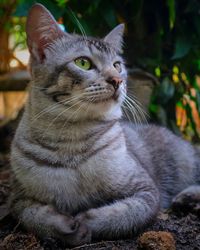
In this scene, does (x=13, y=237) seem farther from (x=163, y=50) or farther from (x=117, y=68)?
(x=163, y=50)

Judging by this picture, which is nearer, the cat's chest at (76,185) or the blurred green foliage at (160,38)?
the cat's chest at (76,185)

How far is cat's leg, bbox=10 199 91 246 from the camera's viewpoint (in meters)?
2.63

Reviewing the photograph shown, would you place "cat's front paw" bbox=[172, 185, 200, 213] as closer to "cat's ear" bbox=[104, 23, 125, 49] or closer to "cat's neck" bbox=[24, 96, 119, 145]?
"cat's neck" bbox=[24, 96, 119, 145]

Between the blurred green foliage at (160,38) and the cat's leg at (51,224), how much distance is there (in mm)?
1899

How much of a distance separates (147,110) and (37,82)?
1958 millimetres

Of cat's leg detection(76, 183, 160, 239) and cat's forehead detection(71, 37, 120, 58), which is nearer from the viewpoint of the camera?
cat's leg detection(76, 183, 160, 239)

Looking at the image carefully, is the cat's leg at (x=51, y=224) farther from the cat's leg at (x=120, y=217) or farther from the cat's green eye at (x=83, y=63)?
the cat's green eye at (x=83, y=63)

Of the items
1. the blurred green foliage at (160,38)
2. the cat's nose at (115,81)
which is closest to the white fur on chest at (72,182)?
the cat's nose at (115,81)

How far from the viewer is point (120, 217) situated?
276 cm

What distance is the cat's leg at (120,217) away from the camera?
271 centimetres

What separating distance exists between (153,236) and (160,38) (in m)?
2.76

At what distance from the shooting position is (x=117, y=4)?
4668 millimetres

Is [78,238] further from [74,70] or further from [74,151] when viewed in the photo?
[74,70]

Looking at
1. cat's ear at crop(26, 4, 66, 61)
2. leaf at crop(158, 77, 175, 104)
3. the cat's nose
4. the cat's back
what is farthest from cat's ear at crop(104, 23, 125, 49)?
leaf at crop(158, 77, 175, 104)
